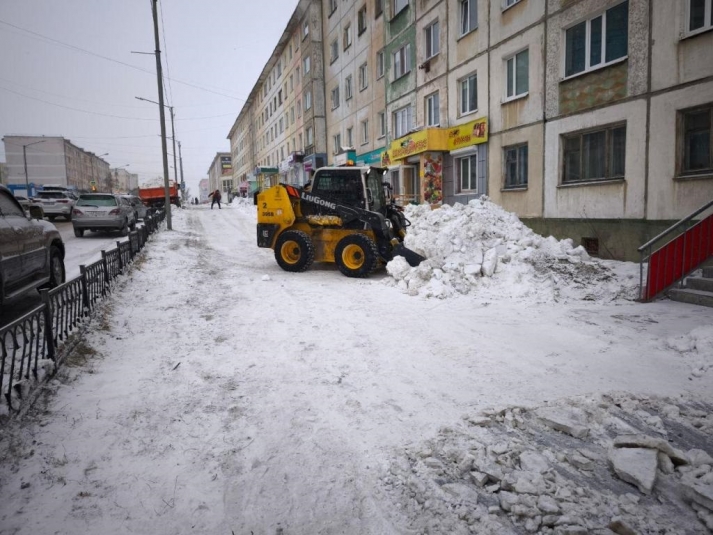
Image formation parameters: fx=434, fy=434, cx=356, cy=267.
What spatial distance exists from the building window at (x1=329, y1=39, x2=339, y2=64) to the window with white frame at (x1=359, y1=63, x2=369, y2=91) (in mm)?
4637

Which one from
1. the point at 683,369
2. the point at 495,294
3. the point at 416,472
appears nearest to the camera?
the point at 416,472

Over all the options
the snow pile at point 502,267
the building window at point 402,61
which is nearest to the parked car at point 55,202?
→ the building window at point 402,61

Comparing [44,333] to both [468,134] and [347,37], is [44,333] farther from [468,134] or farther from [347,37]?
[347,37]

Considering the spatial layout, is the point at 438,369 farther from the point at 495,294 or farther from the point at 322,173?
the point at 322,173

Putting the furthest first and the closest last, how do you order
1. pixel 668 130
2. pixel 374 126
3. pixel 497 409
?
1. pixel 374 126
2. pixel 668 130
3. pixel 497 409

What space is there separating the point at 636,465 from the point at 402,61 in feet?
70.1

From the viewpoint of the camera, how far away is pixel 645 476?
2.80m

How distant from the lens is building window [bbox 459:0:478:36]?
52.9 ft

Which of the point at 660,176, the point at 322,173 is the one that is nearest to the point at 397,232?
the point at 322,173

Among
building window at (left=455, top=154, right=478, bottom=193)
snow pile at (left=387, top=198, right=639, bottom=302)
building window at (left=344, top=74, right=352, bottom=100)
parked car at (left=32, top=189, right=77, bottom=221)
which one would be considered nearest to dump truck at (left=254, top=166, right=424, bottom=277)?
snow pile at (left=387, top=198, right=639, bottom=302)

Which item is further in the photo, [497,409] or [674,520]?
[497,409]

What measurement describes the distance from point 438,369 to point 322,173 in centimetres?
704

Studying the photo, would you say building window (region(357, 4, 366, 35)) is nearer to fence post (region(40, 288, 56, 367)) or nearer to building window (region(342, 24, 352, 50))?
building window (region(342, 24, 352, 50))

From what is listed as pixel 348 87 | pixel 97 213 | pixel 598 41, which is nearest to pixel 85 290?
pixel 97 213
